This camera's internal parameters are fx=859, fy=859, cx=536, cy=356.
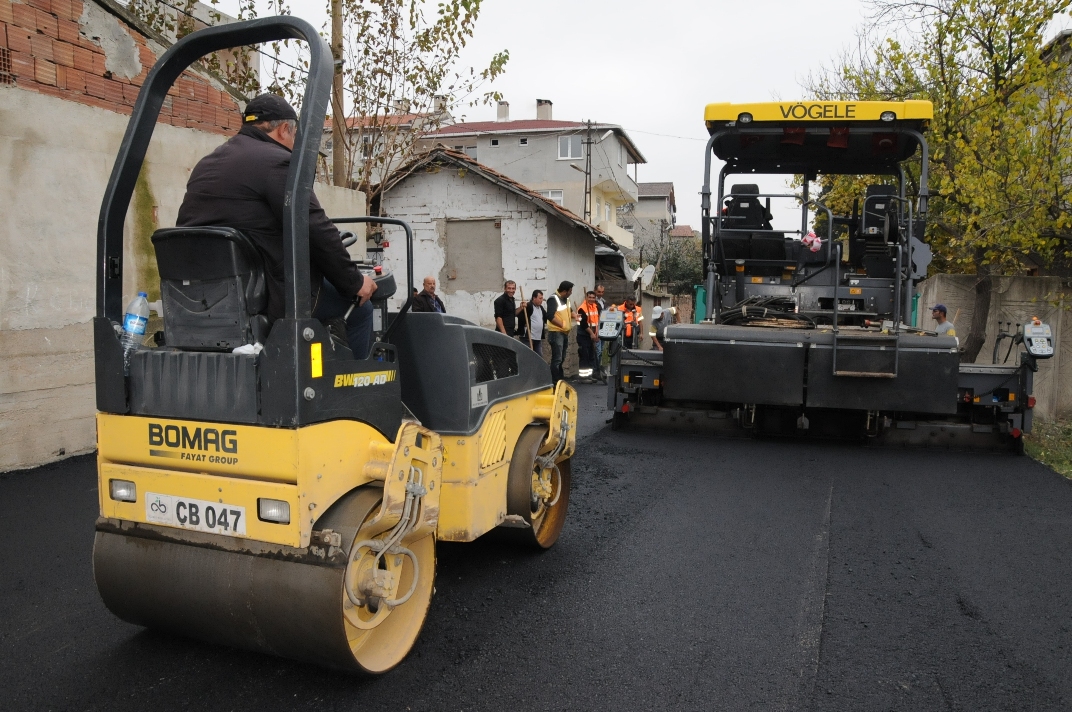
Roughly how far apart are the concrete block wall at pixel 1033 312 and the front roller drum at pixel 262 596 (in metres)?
10.6

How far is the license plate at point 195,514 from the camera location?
2.92 metres

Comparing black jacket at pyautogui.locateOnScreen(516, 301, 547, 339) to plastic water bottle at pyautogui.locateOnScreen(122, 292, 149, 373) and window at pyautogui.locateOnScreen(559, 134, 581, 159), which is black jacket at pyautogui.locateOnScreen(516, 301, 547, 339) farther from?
window at pyautogui.locateOnScreen(559, 134, 581, 159)

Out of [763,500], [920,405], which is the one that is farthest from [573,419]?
[920,405]

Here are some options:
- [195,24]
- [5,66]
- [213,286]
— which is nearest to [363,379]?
[213,286]

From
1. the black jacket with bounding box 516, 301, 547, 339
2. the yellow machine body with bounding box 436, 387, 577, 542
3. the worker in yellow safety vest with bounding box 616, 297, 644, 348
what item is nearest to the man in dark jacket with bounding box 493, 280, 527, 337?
the black jacket with bounding box 516, 301, 547, 339

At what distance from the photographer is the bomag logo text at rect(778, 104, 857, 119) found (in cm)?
846

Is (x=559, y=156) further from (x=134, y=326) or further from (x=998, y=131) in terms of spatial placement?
(x=134, y=326)

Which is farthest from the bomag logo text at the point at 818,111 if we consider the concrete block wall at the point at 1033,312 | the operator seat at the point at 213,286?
the operator seat at the point at 213,286

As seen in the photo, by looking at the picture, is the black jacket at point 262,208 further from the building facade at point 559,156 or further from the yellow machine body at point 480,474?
the building facade at point 559,156

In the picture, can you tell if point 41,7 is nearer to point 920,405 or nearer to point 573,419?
point 573,419

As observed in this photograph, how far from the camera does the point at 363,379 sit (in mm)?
3143

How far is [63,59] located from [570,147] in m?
37.1

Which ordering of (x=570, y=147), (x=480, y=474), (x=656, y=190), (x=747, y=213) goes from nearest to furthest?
(x=480, y=474), (x=747, y=213), (x=570, y=147), (x=656, y=190)

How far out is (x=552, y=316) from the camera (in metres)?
14.0
